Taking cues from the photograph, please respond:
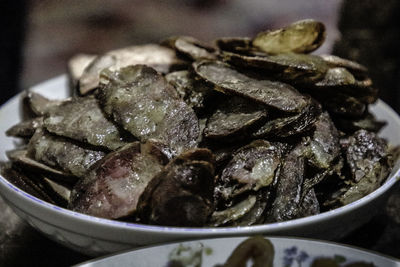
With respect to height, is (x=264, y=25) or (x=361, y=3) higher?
(x=361, y=3)

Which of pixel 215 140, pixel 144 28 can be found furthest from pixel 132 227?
pixel 144 28

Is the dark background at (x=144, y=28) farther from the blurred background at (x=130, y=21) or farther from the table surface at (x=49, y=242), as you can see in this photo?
the table surface at (x=49, y=242)

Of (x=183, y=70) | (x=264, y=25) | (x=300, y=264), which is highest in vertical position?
(x=183, y=70)

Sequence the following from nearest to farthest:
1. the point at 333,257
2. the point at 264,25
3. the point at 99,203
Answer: the point at 333,257, the point at 99,203, the point at 264,25

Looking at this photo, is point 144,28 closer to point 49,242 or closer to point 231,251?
point 49,242

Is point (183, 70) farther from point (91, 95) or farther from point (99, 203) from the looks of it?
point (99, 203)

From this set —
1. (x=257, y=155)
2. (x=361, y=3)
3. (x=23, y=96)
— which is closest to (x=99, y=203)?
(x=257, y=155)

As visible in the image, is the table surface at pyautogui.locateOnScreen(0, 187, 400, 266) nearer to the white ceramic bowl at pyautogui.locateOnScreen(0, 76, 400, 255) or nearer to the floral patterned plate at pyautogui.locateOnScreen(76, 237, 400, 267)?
the white ceramic bowl at pyautogui.locateOnScreen(0, 76, 400, 255)
